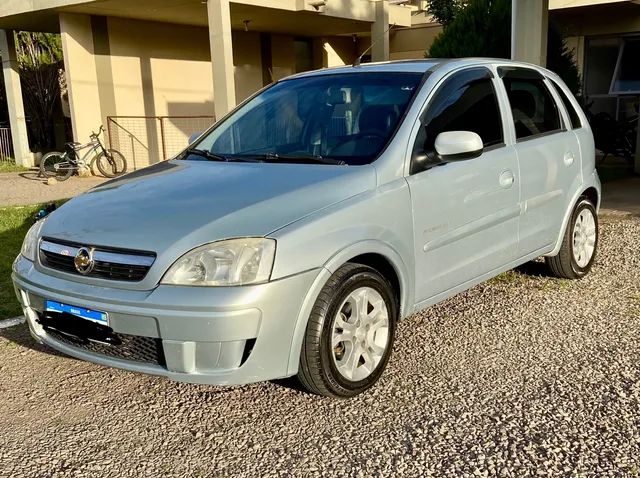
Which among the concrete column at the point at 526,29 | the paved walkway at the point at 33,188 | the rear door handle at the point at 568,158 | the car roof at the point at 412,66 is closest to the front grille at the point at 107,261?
Result: the car roof at the point at 412,66

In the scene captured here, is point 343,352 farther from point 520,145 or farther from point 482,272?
point 520,145

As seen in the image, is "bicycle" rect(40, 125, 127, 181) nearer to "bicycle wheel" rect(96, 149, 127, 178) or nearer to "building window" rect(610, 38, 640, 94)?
"bicycle wheel" rect(96, 149, 127, 178)

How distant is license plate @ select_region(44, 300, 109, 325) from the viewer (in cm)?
319

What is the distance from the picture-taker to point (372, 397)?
3551 mm

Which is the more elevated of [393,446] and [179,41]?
[179,41]

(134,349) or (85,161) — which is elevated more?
(134,349)

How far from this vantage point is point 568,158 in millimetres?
5156

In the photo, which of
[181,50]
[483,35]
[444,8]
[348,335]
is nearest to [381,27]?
[444,8]

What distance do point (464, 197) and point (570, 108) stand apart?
1.93m

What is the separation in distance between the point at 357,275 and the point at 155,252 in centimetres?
99

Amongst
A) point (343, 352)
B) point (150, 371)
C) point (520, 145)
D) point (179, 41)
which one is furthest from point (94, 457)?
point (179, 41)

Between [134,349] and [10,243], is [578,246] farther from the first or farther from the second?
[10,243]

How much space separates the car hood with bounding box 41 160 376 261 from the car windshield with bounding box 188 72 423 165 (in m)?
0.25

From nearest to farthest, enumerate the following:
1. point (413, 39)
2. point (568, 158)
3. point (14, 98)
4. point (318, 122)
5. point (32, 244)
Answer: point (32, 244), point (318, 122), point (568, 158), point (14, 98), point (413, 39)
